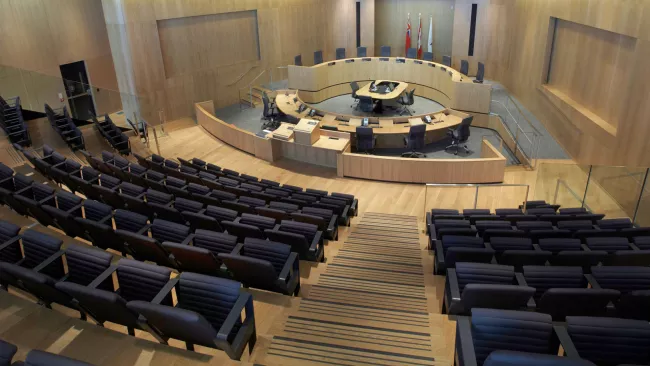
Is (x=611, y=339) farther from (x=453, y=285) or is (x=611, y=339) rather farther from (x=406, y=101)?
(x=406, y=101)

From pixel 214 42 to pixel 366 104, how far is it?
5.05m

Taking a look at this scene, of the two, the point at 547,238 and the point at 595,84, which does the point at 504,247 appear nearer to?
the point at 547,238

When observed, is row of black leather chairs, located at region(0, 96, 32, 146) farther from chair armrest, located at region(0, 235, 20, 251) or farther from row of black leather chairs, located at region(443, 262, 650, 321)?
row of black leather chairs, located at region(443, 262, 650, 321)

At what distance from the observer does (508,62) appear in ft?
47.0

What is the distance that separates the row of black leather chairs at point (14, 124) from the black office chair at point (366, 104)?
319 inches

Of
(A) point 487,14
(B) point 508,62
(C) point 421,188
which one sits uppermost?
(A) point 487,14

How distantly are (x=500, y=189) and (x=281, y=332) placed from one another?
225 inches

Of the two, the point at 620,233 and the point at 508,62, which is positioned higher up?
the point at 508,62

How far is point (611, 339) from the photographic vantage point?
10.3 ft

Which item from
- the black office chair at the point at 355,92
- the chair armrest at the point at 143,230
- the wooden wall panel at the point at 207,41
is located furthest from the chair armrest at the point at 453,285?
the wooden wall panel at the point at 207,41

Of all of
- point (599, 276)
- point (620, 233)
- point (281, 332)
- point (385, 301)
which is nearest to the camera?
point (281, 332)

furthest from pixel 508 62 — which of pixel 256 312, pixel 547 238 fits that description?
pixel 256 312

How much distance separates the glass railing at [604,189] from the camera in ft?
22.8

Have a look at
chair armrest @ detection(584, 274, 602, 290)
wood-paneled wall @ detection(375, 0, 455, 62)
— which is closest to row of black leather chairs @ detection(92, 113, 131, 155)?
chair armrest @ detection(584, 274, 602, 290)
